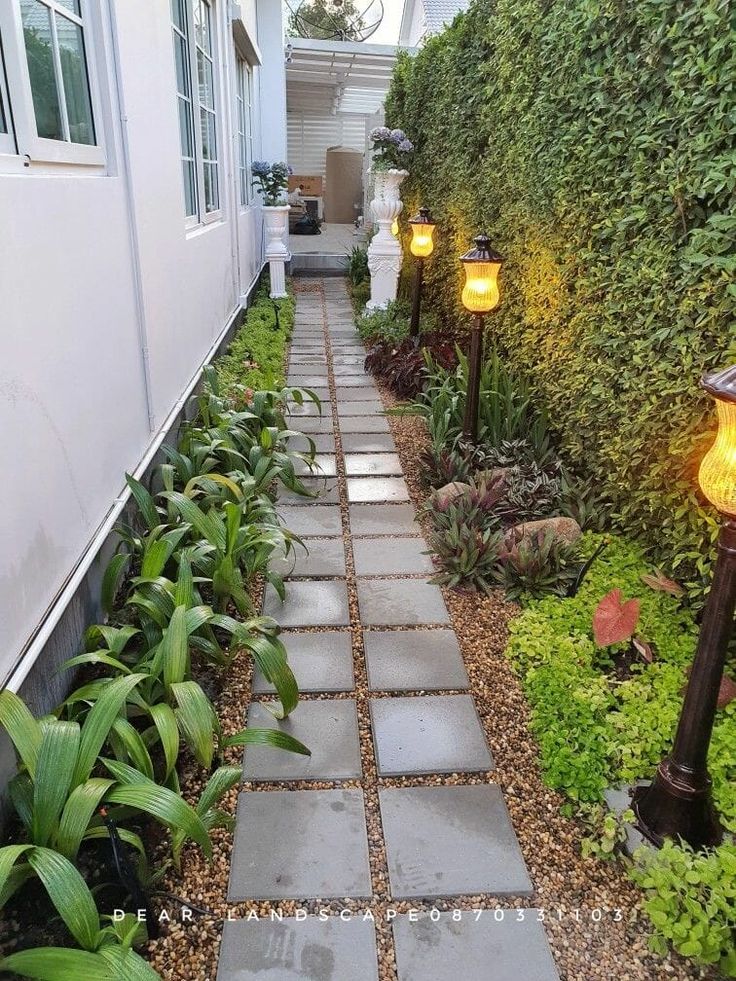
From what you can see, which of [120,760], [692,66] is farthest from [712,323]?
[120,760]

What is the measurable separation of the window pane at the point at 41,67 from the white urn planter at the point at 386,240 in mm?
5480

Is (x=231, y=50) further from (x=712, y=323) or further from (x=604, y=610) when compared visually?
(x=604, y=610)

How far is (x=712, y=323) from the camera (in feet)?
7.90

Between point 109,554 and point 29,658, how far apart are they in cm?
88

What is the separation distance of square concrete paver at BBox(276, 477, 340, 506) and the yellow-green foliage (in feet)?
3.62

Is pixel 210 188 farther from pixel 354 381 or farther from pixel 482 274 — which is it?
pixel 482 274

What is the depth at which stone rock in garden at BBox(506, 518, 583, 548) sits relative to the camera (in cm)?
309

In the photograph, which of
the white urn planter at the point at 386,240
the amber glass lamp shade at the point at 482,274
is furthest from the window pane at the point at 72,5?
the white urn planter at the point at 386,240

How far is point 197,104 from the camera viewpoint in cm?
525

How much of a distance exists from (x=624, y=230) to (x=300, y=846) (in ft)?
8.85

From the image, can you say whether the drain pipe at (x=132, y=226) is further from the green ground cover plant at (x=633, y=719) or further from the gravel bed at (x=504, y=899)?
the green ground cover plant at (x=633, y=719)

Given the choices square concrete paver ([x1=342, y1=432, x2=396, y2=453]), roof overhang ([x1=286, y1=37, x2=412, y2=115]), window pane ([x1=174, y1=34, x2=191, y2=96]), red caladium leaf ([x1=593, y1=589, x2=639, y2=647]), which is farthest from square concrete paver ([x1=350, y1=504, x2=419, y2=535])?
roof overhang ([x1=286, y1=37, x2=412, y2=115])

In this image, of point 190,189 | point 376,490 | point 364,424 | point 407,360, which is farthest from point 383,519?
point 190,189

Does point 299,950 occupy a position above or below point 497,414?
below
